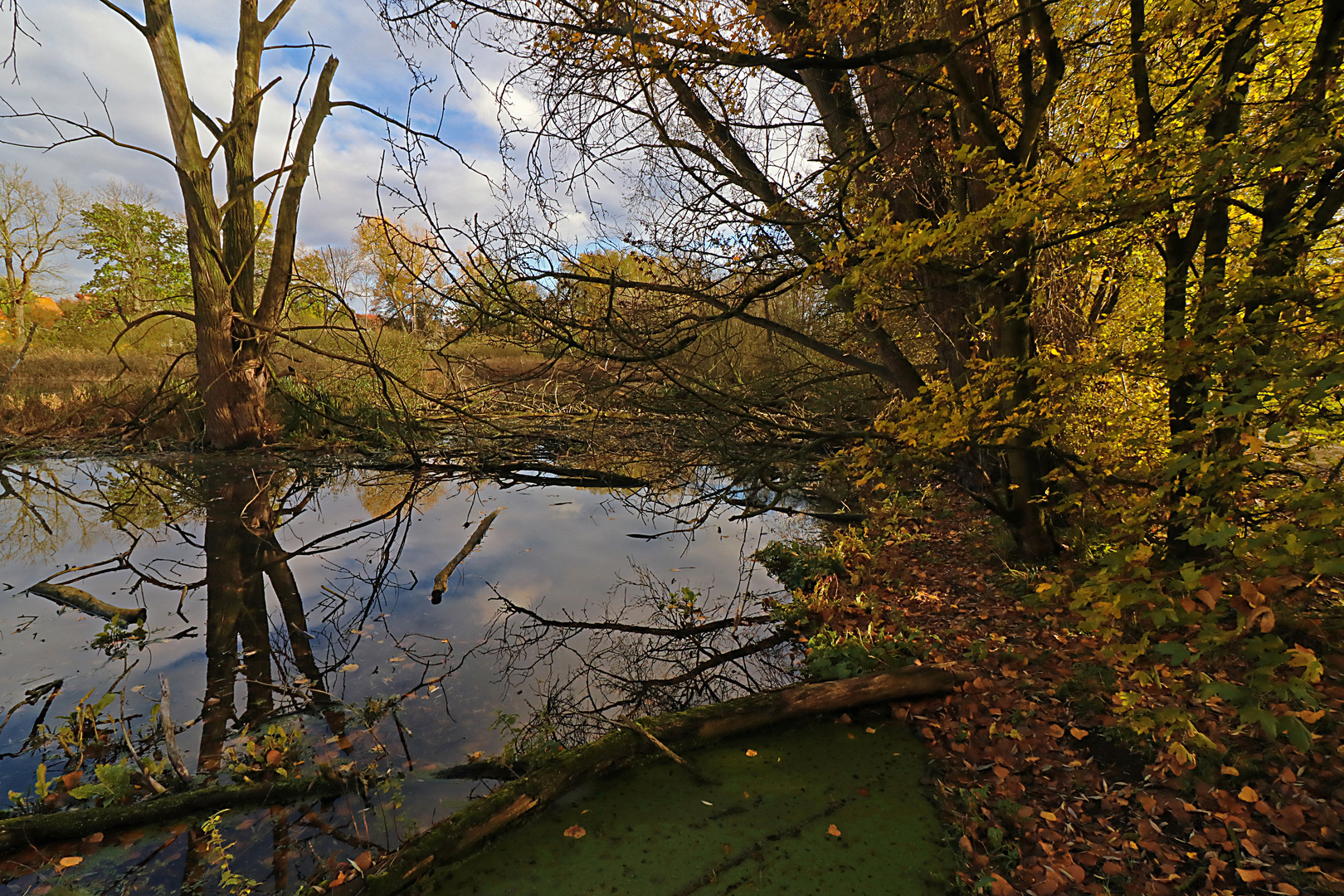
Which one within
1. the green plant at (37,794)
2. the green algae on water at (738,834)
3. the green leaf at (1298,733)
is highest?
the green leaf at (1298,733)

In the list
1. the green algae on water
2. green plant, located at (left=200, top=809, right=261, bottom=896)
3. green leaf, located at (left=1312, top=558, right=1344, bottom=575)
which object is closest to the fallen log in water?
green plant, located at (left=200, top=809, right=261, bottom=896)

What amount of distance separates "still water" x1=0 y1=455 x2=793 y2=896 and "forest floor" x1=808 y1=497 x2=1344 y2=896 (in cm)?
175

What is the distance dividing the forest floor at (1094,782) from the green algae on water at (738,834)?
0.32m

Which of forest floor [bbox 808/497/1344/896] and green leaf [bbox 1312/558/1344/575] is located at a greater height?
green leaf [bbox 1312/558/1344/575]

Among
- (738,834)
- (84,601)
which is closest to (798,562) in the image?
(738,834)

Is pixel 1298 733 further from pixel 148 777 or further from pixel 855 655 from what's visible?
pixel 148 777

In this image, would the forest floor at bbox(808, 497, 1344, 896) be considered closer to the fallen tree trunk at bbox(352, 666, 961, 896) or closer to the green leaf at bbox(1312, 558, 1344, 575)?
the fallen tree trunk at bbox(352, 666, 961, 896)

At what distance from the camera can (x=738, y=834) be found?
317 cm

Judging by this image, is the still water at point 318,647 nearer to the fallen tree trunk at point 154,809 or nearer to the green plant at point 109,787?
the fallen tree trunk at point 154,809

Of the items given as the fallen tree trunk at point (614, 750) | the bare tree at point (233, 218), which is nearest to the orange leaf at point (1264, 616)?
the fallen tree trunk at point (614, 750)

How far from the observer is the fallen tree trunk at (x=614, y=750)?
2660 millimetres

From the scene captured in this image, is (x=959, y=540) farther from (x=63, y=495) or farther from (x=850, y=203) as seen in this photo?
(x=63, y=495)

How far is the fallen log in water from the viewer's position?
18.0ft

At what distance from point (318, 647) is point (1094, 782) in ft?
19.7
